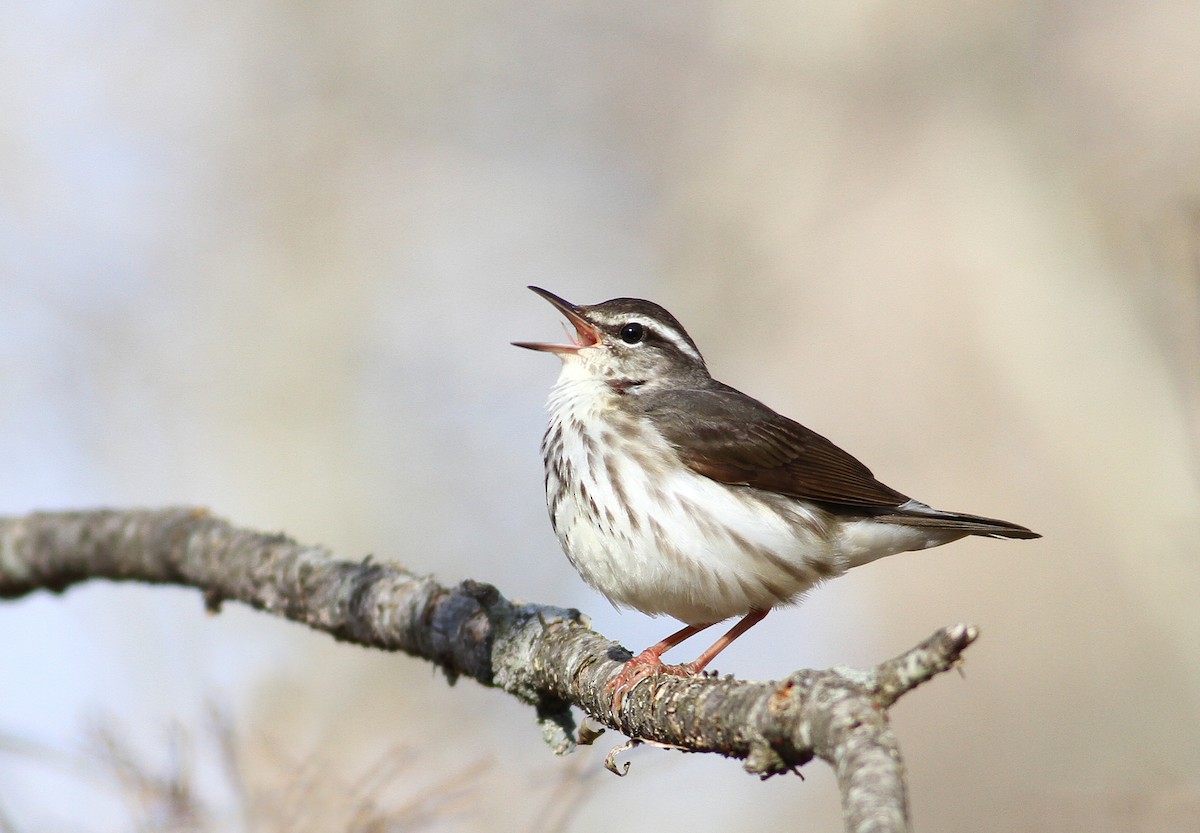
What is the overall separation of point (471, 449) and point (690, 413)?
20.0 ft

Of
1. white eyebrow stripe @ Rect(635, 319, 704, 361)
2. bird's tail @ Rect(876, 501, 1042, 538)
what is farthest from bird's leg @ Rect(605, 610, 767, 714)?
white eyebrow stripe @ Rect(635, 319, 704, 361)

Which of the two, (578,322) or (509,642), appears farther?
(578,322)

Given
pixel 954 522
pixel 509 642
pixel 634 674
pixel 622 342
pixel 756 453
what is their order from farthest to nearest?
1. pixel 622 342
2. pixel 756 453
3. pixel 954 522
4. pixel 509 642
5. pixel 634 674

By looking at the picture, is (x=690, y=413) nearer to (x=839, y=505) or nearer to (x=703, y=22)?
(x=839, y=505)

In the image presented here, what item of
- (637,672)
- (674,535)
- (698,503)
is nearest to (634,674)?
(637,672)

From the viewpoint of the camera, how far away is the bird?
5184 millimetres

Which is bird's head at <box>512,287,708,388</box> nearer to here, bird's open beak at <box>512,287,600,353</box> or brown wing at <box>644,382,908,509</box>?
bird's open beak at <box>512,287,600,353</box>

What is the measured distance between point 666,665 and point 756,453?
1.60 metres

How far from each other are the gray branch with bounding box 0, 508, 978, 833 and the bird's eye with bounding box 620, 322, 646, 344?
1.91 metres

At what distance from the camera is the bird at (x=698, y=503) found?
5.18 m

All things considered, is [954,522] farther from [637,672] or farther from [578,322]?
[578,322]

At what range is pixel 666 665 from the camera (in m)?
4.53

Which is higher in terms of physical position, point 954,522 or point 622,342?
point 622,342

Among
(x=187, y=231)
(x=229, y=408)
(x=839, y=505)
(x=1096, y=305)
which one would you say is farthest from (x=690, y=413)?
(x=187, y=231)
